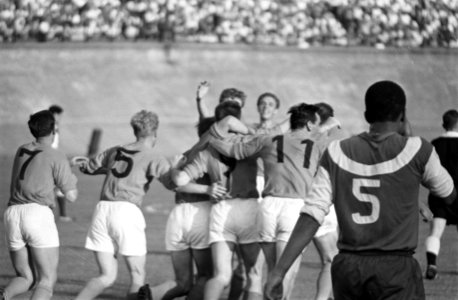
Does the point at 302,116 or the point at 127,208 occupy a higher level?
the point at 302,116

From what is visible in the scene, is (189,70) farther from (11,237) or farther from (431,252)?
(11,237)

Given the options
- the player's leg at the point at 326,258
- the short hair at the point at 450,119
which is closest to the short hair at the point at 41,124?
the player's leg at the point at 326,258

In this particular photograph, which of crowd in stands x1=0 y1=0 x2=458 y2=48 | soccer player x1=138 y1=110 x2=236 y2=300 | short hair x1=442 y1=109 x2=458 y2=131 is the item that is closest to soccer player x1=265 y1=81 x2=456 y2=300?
soccer player x1=138 y1=110 x2=236 y2=300

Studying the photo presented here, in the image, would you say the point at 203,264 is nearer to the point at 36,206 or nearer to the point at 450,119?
the point at 36,206

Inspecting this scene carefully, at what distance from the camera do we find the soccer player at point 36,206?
1009 centimetres

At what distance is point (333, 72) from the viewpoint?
35.1m

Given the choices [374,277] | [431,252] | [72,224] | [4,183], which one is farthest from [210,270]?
[4,183]

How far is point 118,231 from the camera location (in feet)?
33.8

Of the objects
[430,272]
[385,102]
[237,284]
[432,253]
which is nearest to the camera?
[385,102]

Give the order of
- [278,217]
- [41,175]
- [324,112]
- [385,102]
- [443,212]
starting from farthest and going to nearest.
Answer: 1. [443,212]
2. [324,112]
3. [278,217]
4. [41,175]
5. [385,102]

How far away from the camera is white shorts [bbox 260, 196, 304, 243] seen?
1027 centimetres

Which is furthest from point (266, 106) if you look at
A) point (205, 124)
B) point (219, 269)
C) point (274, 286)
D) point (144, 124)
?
→ point (274, 286)

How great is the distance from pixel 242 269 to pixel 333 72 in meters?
Answer: 24.2

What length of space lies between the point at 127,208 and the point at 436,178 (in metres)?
4.47
